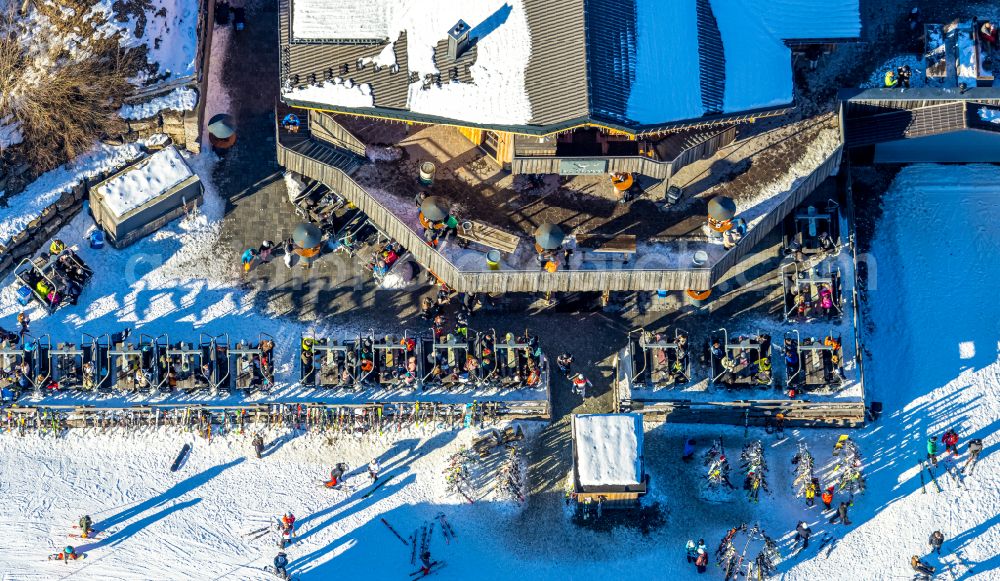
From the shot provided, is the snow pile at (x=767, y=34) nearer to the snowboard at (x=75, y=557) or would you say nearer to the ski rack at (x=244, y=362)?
the ski rack at (x=244, y=362)

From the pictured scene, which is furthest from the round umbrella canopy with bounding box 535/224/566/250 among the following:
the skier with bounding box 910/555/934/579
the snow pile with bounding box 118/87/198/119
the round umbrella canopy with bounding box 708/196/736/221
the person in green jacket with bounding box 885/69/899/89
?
the skier with bounding box 910/555/934/579

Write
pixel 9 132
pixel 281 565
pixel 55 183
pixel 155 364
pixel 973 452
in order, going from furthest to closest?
pixel 9 132
pixel 55 183
pixel 155 364
pixel 973 452
pixel 281 565

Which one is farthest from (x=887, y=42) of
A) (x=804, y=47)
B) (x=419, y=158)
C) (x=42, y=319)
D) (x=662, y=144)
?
(x=42, y=319)

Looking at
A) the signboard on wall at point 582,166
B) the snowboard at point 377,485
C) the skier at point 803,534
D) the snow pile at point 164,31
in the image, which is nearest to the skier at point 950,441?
the skier at point 803,534

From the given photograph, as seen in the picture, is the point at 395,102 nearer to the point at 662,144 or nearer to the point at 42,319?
the point at 662,144

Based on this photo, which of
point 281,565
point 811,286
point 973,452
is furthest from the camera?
point 811,286

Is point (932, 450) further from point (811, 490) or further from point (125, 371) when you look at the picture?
point (125, 371)

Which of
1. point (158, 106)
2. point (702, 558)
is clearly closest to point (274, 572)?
point (702, 558)

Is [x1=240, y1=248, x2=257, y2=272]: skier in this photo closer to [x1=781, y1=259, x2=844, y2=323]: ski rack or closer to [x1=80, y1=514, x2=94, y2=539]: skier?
[x1=80, y1=514, x2=94, y2=539]: skier
